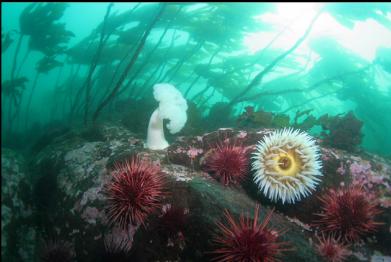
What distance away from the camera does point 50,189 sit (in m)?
6.00

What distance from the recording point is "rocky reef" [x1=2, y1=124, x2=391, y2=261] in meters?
4.02

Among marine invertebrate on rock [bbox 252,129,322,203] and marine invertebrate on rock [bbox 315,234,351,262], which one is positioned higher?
marine invertebrate on rock [bbox 252,129,322,203]

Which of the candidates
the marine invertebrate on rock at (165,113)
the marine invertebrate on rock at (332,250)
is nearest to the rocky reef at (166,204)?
the marine invertebrate on rock at (332,250)

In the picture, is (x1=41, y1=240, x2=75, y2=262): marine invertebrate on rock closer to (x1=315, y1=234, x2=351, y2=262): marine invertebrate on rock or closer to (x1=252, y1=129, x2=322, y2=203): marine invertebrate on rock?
(x1=252, y1=129, x2=322, y2=203): marine invertebrate on rock

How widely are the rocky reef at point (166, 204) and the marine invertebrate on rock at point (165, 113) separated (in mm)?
369

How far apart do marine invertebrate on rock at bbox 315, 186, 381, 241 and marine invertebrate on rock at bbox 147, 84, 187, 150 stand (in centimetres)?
357

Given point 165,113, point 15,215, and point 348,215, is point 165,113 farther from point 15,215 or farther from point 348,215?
point 348,215

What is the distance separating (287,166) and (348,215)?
1163 mm

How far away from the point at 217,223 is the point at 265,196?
138 cm

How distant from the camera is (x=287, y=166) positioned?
4605 millimetres

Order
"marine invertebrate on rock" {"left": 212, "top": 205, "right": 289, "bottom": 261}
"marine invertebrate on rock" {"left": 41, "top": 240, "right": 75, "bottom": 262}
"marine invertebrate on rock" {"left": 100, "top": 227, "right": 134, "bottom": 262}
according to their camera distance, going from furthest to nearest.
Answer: "marine invertebrate on rock" {"left": 41, "top": 240, "right": 75, "bottom": 262} < "marine invertebrate on rock" {"left": 100, "top": 227, "right": 134, "bottom": 262} < "marine invertebrate on rock" {"left": 212, "top": 205, "right": 289, "bottom": 261}

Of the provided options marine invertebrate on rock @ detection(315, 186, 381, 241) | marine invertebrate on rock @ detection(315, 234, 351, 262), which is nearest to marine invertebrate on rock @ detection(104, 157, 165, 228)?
marine invertebrate on rock @ detection(315, 234, 351, 262)

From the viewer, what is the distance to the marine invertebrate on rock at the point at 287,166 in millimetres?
4457

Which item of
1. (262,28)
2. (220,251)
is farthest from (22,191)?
(262,28)
